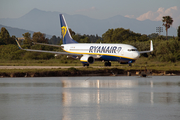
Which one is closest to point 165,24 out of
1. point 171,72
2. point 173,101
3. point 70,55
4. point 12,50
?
point 12,50

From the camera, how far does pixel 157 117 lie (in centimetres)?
1088

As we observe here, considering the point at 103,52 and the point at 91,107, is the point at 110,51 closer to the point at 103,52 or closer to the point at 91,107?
the point at 103,52

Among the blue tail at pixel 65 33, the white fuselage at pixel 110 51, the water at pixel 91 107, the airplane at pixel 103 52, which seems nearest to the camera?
the water at pixel 91 107

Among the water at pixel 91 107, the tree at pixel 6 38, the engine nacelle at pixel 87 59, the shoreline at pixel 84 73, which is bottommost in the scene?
the water at pixel 91 107

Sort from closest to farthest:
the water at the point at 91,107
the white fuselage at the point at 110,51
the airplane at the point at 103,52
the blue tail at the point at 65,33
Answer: the water at the point at 91,107 → the white fuselage at the point at 110,51 → the airplane at the point at 103,52 → the blue tail at the point at 65,33

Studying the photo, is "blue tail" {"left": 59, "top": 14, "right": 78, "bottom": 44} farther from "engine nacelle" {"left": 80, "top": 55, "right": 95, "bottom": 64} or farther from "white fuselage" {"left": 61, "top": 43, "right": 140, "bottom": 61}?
"engine nacelle" {"left": 80, "top": 55, "right": 95, "bottom": 64}

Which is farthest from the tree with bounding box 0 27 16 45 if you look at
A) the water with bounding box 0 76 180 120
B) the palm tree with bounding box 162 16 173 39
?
the water with bounding box 0 76 180 120

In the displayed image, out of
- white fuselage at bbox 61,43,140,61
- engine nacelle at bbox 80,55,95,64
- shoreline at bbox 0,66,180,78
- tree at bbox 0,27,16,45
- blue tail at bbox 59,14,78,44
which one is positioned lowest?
shoreline at bbox 0,66,180,78

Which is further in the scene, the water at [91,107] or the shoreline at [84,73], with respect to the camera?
the shoreline at [84,73]

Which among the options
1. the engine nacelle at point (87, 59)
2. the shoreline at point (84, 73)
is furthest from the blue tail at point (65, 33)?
the shoreline at point (84, 73)

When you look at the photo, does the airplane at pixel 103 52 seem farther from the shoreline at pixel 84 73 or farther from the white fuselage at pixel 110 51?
the shoreline at pixel 84 73

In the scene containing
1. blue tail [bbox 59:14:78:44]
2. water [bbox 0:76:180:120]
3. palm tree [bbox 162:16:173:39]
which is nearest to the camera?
water [bbox 0:76:180:120]

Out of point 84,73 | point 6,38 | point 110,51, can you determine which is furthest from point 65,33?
point 6,38

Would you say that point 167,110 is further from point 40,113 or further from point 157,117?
point 40,113
